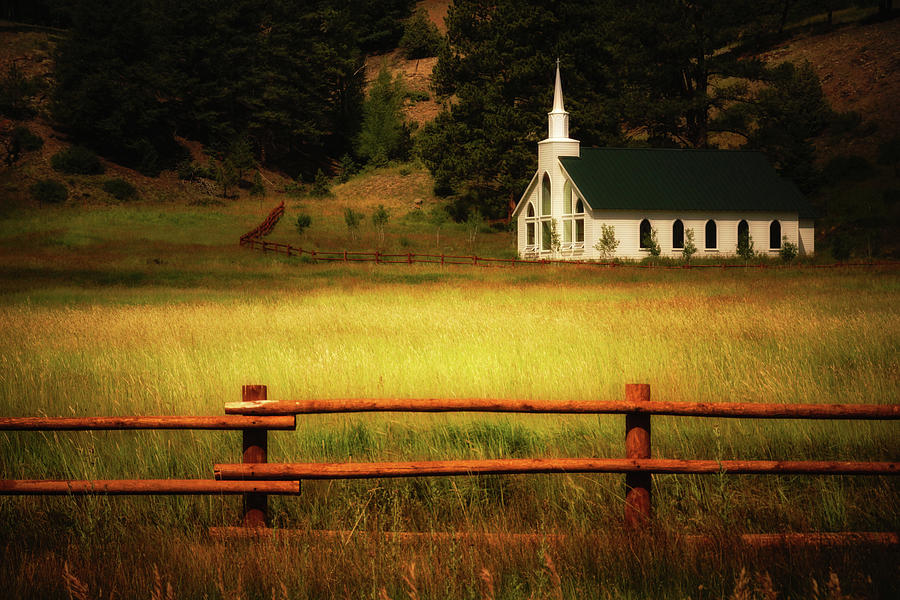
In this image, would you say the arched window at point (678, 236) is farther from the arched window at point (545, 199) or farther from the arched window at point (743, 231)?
the arched window at point (545, 199)

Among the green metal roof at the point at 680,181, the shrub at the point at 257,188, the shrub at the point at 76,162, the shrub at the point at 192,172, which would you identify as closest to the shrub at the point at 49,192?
the shrub at the point at 76,162

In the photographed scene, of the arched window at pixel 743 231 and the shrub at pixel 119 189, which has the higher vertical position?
the shrub at pixel 119 189

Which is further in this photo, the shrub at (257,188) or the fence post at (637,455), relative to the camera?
the shrub at (257,188)

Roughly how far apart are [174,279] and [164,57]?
2482 inches

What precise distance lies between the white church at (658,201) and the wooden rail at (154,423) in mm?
50520

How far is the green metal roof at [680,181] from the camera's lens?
57.6 meters

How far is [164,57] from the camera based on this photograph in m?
94.4

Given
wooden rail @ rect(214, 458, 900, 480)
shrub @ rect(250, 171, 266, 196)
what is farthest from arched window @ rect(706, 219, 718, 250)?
wooden rail @ rect(214, 458, 900, 480)

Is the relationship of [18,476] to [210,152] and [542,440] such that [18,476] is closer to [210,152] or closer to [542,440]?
[542,440]

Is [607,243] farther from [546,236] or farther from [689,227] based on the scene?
[689,227]

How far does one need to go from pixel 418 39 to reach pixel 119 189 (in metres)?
74.0

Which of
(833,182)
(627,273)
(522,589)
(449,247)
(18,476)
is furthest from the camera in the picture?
(833,182)

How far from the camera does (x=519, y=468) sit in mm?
6707

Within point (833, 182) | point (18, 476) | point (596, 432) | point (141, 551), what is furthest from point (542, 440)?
point (833, 182)
